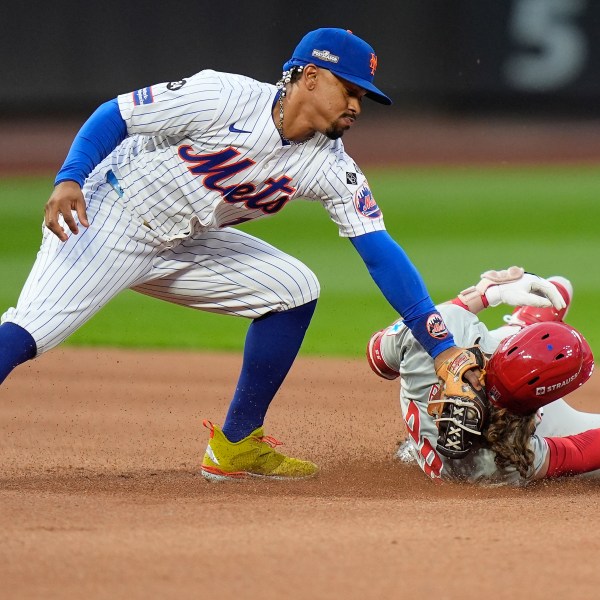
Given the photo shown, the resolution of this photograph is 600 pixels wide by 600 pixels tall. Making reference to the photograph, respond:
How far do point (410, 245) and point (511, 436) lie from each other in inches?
262

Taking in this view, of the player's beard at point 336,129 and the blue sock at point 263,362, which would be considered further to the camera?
the blue sock at point 263,362

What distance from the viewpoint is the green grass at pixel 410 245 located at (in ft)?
25.4

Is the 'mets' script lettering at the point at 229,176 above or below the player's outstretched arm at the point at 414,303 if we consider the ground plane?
above

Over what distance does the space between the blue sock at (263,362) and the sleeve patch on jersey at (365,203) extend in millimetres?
423

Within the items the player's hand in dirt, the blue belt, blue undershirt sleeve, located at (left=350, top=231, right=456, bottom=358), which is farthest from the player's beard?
the player's hand in dirt

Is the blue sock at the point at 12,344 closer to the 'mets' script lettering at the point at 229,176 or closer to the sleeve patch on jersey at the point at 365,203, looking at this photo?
the 'mets' script lettering at the point at 229,176

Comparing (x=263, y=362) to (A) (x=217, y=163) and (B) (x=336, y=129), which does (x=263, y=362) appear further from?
(B) (x=336, y=129)

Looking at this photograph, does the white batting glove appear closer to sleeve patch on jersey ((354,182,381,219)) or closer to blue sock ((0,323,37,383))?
sleeve patch on jersey ((354,182,381,219))

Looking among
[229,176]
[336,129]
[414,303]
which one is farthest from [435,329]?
[229,176]

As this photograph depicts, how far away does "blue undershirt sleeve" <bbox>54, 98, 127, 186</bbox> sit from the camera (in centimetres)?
342

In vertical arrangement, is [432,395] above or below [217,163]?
below

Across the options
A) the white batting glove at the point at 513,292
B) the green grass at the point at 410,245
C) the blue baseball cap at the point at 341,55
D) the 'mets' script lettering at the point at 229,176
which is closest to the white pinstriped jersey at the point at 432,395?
the white batting glove at the point at 513,292

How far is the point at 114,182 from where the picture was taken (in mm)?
3678

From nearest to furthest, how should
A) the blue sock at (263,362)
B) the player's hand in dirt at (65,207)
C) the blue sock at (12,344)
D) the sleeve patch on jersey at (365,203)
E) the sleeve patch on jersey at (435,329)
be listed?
the player's hand in dirt at (65,207)
the blue sock at (12,344)
the sleeve patch on jersey at (435,329)
the sleeve patch on jersey at (365,203)
the blue sock at (263,362)
